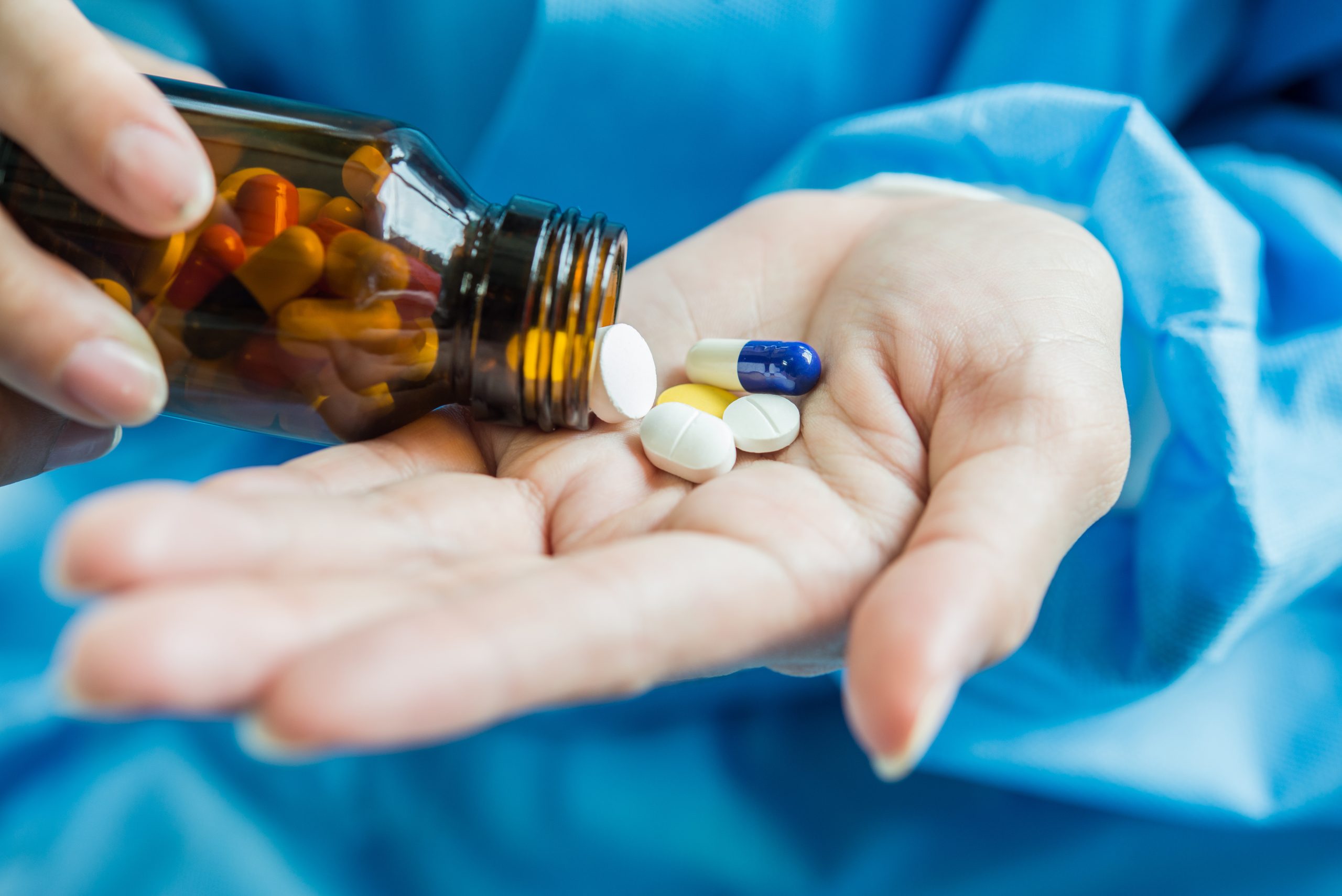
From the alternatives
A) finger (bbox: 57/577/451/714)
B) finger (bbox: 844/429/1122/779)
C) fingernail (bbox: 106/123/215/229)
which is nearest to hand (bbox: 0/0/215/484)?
fingernail (bbox: 106/123/215/229)

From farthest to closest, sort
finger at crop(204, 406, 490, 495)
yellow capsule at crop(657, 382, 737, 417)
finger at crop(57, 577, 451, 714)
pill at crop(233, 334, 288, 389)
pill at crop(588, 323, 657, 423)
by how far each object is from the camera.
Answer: yellow capsule at crop(657, 382, 737, 417)
pill at crop(588, 323, 657, 423)
pill at crop(233, 334, 288, 389)
finger at crop(204, 406, 490, 495)
finger at crop(57, 577, 451, 714)

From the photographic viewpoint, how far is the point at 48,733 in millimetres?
1229

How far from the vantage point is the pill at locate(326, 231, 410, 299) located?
80 cm

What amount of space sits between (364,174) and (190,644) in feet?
1.65

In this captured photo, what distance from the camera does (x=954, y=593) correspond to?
0.58m

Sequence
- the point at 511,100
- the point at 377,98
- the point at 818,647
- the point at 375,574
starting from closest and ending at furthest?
1. the point at 375,574
2. the point at 818,647
3. the point at 511,100
4. the point at 377,98

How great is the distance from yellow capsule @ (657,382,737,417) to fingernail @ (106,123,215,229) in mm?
520

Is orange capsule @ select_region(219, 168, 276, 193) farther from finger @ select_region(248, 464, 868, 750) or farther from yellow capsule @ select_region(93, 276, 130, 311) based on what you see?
finger @ select_region(248, 464, 868, 750)

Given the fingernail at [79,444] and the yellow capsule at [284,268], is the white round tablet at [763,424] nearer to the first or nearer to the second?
the yellow capsule at [284,268]

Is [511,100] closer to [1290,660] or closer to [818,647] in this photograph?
[818,647]

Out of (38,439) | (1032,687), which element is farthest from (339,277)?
(1032,687)

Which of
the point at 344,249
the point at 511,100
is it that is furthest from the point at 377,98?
the point at 344,249

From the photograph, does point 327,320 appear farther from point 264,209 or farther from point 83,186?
point 83,186

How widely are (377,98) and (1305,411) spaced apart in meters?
1.59
